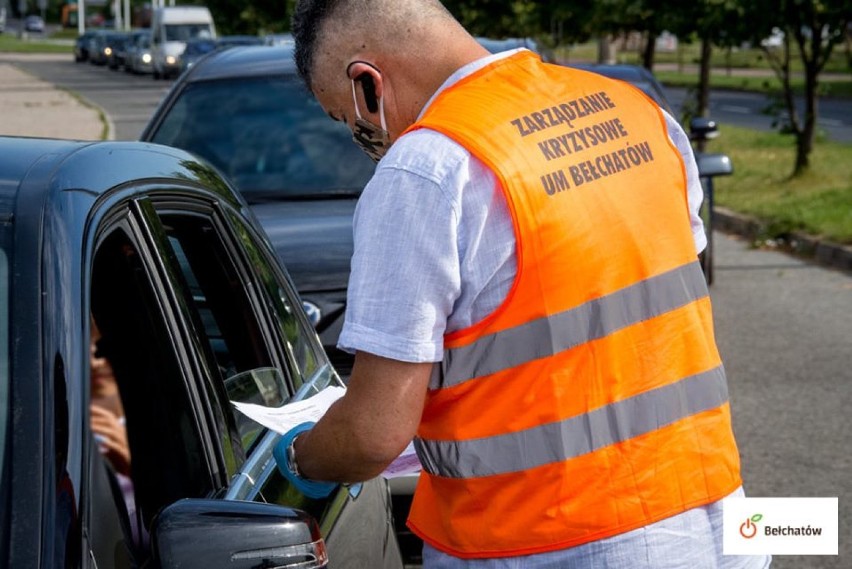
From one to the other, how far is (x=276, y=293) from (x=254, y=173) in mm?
4000

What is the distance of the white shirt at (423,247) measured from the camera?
7.23 feet

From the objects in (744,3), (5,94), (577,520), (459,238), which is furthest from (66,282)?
(5,94)

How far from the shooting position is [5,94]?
4216 centimetres

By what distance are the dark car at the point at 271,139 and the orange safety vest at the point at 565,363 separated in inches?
157

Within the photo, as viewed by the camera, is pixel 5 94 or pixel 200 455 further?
pixel 5 94

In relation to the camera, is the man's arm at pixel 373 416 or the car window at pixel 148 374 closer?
the man's arm at pixel 373 416

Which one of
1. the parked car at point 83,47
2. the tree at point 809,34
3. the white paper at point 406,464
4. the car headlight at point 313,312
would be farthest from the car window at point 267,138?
the parked car at point 83,47

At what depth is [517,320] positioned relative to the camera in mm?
2268

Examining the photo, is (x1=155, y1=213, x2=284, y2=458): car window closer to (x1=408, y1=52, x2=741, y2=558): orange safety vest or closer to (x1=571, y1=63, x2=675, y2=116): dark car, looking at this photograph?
(x1=408, y1=52, x2=741, y2=558): orange safety vest

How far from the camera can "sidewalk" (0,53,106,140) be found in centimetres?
2511

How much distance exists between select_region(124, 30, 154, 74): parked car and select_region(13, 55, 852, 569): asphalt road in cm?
5300

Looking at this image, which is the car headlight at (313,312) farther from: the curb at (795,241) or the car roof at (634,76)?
the curb at (795,241)

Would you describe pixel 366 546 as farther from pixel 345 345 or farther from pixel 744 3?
pixel 744 3

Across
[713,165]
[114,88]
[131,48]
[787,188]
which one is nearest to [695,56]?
[114,88]
